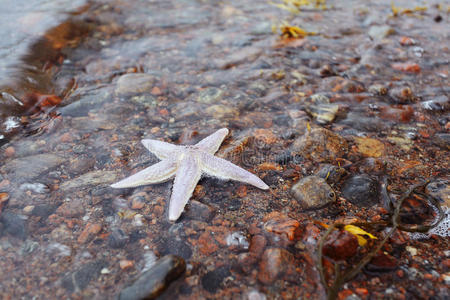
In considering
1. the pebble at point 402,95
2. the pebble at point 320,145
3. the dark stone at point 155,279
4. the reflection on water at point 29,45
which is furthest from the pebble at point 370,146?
the reflection on water at point 29,45

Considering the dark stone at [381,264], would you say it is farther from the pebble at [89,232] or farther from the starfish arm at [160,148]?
the pebble at [89,232]

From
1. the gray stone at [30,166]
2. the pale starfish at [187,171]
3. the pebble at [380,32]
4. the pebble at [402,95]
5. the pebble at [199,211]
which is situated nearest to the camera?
the pebble at [199,211]

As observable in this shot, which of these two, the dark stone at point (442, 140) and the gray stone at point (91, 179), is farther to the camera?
the dark stone at point (442, 140)

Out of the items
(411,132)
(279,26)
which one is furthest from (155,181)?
(279,26)

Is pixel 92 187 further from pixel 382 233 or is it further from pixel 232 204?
pixel 382 233

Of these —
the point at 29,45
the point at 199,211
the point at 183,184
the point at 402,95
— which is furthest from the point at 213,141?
the point at 29,45

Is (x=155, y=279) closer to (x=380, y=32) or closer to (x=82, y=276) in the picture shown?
(x=82, y=276)
